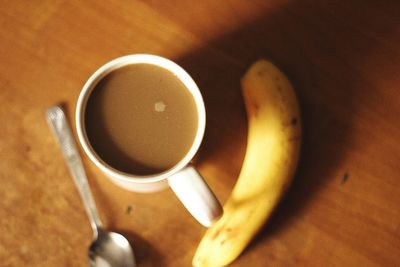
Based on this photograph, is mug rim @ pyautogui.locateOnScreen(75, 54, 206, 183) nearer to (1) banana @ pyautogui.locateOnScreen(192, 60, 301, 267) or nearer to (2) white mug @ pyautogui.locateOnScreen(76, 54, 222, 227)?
(2) white mug @ pyautogui.locateOnScreen(76, 54, 222, 227)

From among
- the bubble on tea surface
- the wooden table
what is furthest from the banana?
the bubble on tea surface

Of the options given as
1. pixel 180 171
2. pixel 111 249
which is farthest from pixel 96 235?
pixel 180 171

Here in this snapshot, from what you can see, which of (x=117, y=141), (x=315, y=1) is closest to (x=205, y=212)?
(x=117, y=141)

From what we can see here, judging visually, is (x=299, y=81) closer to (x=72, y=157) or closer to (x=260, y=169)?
(x=260, y=169)

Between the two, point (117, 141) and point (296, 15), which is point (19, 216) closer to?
point (117, 141)

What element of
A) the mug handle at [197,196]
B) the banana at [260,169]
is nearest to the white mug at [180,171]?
the mug handle at [197,196]

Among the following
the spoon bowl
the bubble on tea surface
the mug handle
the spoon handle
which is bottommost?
the spoon bowl
